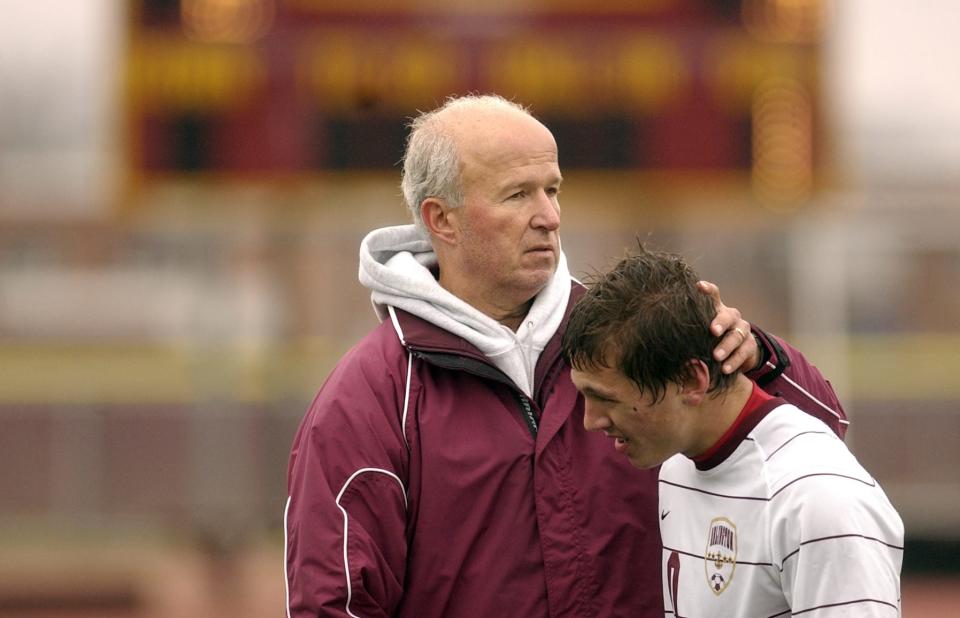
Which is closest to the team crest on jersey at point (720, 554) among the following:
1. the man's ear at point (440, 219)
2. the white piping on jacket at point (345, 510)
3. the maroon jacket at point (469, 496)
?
the maroon jacket at point (469, 496)

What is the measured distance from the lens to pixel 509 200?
291 centimetres

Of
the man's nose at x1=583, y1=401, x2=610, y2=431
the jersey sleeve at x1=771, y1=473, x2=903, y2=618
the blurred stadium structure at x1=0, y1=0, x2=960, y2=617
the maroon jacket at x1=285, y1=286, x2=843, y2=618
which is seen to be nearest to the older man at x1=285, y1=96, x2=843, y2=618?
the maroon jacket at x1=285, y1=286, x2=843, y2=618

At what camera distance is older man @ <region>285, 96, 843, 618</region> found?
275 cm

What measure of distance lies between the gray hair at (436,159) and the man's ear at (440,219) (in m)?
0.01

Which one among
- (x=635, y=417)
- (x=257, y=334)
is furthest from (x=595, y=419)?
(x=257, y=334)

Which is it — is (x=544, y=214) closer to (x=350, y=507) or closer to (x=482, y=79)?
(x=350, y=507)

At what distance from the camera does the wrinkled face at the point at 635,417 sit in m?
2.47

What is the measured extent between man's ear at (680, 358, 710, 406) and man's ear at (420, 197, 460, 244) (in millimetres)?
642

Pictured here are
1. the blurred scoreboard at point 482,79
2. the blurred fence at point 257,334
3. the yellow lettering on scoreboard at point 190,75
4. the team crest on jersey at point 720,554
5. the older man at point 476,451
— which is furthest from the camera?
the blurred fence at point 257,334

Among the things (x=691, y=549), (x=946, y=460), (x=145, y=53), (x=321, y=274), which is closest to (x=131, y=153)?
(x=145, y=53)

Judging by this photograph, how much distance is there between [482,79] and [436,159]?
7.44 metres

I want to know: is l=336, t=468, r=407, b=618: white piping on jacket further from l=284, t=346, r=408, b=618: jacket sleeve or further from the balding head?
the balding head

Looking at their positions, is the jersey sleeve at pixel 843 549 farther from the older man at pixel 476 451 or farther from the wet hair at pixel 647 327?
the older man at pixel 476 451

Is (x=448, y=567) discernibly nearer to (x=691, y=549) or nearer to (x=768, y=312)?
(x=691, y=549)
